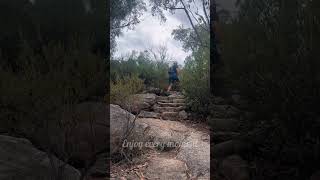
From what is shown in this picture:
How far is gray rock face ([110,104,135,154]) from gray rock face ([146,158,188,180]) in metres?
0.47

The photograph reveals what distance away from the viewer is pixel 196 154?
14.2 ft

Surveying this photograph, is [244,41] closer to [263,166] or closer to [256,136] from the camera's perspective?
[256,136]

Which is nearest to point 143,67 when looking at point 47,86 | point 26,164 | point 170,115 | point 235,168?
point 170,115

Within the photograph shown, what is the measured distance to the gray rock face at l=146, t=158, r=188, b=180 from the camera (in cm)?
379

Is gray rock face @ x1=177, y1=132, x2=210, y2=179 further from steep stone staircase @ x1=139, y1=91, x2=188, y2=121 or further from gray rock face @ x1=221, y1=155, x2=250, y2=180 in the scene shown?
steep stone staircase @ x1=139, y1=91, x2=188, y2=121

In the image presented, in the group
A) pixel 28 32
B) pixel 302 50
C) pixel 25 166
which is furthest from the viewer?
pixel 28 32

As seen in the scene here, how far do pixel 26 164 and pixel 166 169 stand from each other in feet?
5.15

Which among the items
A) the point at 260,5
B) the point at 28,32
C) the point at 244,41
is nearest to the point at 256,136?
the point at 244,41

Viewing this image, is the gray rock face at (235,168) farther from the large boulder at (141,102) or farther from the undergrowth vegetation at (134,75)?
the large boulder at (141,102)

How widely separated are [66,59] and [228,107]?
8.34ft

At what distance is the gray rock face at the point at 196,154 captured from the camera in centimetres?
390

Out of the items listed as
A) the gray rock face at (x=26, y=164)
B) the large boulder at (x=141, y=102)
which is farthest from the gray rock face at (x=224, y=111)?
the gray rock face at (x=26, y=164)

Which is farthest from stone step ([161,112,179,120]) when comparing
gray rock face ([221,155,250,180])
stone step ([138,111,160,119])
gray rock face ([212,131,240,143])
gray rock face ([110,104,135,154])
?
gray rock face ([221,155,250,180])

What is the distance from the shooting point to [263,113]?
3.04 m
